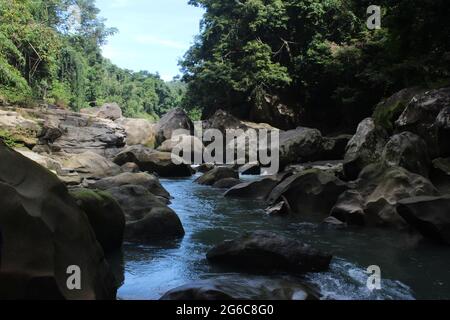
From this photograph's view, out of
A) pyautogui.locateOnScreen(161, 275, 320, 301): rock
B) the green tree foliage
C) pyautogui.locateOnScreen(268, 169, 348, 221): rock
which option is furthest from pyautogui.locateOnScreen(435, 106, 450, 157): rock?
the green tree foliage

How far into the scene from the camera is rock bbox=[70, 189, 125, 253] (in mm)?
6184

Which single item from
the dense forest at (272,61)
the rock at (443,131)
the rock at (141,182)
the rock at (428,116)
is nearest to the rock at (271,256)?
the rock at (443,131)

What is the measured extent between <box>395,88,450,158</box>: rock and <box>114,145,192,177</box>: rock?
9.41 m

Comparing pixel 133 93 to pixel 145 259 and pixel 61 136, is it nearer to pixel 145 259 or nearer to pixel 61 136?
pixel 61 136

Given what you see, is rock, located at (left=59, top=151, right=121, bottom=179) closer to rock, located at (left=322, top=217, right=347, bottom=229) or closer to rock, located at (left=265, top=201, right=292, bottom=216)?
rock, located at (left=265, top=201, right=292, bottom=216)

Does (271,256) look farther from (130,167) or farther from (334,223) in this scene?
(130,167)

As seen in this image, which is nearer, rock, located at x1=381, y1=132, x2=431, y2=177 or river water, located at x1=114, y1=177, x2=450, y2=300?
river water, located at x1=114, y1=177, x2=450, y2=300

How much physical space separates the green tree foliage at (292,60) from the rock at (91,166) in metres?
10.7

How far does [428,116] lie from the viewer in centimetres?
1083

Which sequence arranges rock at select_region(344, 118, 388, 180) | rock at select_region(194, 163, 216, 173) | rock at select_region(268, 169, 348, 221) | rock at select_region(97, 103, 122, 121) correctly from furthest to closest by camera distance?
1. rock at select_region(97, 103, 122, 121)
2. rock at select_region(194, 163, 216, 173)
3. rock at select_region(344, 118, 388, 180)
4. rock at select_region(268, 169, 348, 221)

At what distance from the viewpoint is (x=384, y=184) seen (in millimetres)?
8797

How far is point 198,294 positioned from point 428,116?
28.5 ft

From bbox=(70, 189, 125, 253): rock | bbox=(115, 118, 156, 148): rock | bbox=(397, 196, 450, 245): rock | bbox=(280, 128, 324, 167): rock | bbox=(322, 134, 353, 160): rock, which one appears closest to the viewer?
bbox=(70, 189, 125, 253): rock
